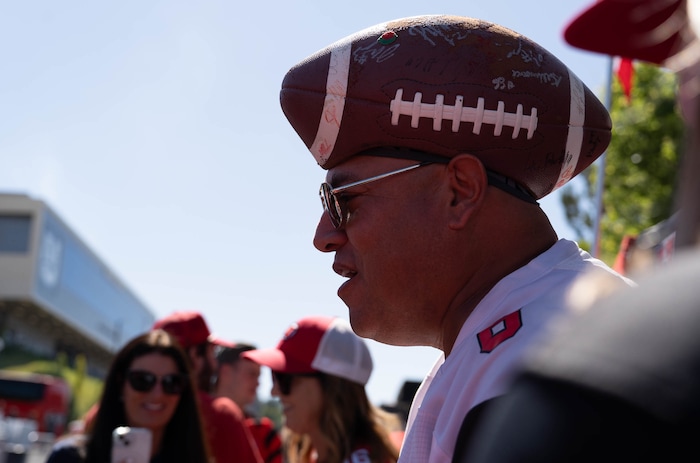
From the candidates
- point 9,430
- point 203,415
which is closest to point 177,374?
point 203,415

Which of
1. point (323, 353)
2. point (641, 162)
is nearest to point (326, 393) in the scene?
point (323, 353)

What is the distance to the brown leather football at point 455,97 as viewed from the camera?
69.1 inches

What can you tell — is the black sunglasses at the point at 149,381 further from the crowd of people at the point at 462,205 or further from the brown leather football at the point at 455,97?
the brown leather football at the point at 455,97

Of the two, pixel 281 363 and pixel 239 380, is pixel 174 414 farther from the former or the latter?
pixel 239 380

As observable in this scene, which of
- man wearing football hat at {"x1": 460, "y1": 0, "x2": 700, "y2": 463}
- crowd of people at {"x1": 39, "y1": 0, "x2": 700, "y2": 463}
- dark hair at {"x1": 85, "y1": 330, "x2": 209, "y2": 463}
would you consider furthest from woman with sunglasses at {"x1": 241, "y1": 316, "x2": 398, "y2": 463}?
man wearing football hat at {"x1": 460, "y1": 0, "x2": 700, "y2": 463}

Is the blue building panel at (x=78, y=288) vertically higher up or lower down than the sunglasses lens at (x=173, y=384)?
lower down

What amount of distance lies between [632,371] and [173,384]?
14.0 feet

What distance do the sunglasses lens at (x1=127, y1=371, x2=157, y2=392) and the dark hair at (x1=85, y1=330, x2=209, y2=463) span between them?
0.08 meters

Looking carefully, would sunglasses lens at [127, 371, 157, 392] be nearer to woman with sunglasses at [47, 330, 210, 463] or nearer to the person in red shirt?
woman with sunglasses at [47, 330, 210, 463]

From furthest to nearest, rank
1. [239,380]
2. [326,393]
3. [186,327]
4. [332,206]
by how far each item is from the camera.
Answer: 1. [239,380]
2. [186,327]
3. [326,393]
4. [332,206]

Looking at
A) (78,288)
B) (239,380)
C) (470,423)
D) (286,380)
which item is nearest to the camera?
(470,423)

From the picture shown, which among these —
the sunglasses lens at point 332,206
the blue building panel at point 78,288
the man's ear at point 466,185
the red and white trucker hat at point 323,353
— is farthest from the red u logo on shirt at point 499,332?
the blue building panel at point 78,288

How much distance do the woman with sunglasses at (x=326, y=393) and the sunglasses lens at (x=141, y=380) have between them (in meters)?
0.74

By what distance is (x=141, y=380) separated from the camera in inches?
182
